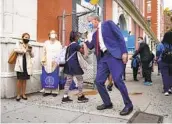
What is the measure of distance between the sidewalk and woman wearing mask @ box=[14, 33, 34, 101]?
30cm

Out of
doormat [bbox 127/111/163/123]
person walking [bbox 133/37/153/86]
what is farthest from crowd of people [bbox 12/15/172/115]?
person walking [bbox 133/37/153/86]

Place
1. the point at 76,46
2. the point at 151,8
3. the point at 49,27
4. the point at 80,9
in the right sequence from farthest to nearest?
1. the point at 151,8
2. the point at 80,9
3. the point at 49,27
4. the point at 76,46

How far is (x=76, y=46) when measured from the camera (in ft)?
23.2

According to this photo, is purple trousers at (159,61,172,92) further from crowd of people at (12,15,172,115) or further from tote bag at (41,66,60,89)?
tote bag at (41,66,60,89)

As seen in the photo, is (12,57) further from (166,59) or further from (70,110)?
(166,59)

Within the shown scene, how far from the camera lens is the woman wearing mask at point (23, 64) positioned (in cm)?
696

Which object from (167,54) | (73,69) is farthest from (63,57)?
(167,54)

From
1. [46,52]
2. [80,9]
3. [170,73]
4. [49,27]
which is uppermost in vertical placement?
[80,9]

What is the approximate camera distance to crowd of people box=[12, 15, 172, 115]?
5863 millimetres

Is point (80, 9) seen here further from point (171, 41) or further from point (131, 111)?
point (131, 111)

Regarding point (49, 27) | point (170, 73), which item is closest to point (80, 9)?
point (49, 27)

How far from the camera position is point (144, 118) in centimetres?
562

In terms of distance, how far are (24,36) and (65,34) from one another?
307cm

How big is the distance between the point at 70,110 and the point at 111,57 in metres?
1.30
